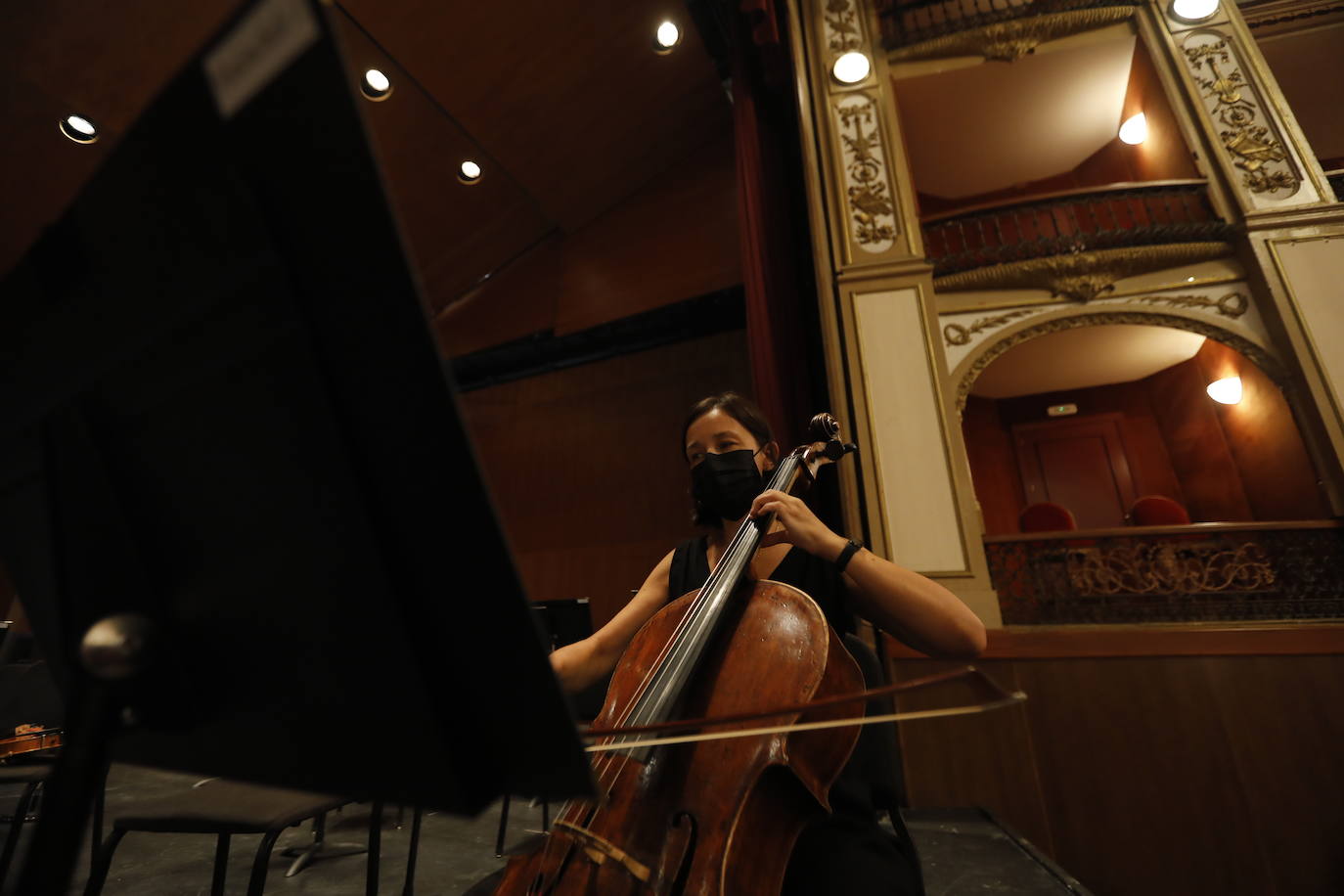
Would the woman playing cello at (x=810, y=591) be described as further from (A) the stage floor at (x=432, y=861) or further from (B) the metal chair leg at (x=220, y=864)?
(A) the stage floor at (x=432, y=861)

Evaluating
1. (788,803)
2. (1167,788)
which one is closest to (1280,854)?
(1167,788)

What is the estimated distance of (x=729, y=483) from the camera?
1223mm

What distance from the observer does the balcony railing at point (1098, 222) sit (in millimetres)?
3451

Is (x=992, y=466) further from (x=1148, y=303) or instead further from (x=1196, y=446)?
(x=1148, y=303)

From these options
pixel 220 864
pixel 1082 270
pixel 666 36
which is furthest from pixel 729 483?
pixel 666 36

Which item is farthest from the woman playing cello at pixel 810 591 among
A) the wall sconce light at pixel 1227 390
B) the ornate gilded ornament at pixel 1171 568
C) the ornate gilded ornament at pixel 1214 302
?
the wall sconce light at pixel 1227 390

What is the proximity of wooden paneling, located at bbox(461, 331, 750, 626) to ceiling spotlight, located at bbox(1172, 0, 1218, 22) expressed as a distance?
11.6ft

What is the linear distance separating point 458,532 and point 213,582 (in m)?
0.21

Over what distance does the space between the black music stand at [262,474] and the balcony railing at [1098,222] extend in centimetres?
391

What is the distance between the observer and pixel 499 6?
4.09 meters

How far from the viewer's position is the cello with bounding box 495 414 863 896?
0.66m

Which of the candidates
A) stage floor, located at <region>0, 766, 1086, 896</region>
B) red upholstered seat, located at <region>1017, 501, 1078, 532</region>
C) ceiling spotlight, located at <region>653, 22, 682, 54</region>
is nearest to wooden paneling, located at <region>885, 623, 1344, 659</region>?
stage floor, located at <region>0, 766, 1086, 896</region>

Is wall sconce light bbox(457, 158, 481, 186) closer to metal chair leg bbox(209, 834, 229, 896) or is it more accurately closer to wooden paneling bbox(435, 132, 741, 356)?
wooden paneling bbox(435, 132, 741, 356)

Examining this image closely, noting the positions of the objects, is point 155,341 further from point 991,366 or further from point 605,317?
point 991,366
